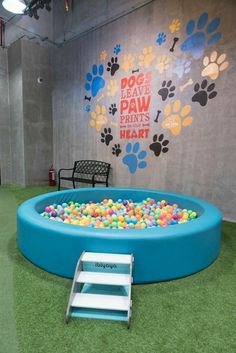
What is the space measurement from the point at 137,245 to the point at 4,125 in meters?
6.15

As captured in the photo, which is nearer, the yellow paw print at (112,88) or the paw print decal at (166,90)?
the paw print decal at (166,90)

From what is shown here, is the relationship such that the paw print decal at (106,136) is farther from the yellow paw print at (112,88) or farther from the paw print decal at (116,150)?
the yellow paw print at (112,88)

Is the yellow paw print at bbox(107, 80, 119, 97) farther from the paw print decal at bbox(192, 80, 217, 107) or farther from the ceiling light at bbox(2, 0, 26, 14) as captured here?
the ceiling light at bbox(2, 0, 26, 14)

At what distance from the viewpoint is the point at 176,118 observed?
4270 millimetres

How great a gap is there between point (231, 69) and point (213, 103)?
54 centimetres

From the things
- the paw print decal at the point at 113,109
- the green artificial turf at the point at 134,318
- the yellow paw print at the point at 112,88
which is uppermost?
the yellow paw print at the point at 112,88

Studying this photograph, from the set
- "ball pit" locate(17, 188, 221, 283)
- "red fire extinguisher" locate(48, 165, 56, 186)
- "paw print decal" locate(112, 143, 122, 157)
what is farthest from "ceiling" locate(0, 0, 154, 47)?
"ball pit" locate(17, 188, 221, 283)

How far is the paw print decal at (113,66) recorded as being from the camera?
511 cm

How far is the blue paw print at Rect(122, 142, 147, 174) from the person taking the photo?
4844mm

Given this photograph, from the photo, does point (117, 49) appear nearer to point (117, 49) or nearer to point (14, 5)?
point (117, 49)

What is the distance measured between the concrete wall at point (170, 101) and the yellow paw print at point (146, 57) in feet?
0.06

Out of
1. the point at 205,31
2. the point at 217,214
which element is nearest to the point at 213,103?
the point at 205,31

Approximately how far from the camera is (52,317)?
1548 millimetres

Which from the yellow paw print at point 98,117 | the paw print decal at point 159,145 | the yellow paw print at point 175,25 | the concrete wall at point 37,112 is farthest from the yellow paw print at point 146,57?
the concrete wall at point 37,112
